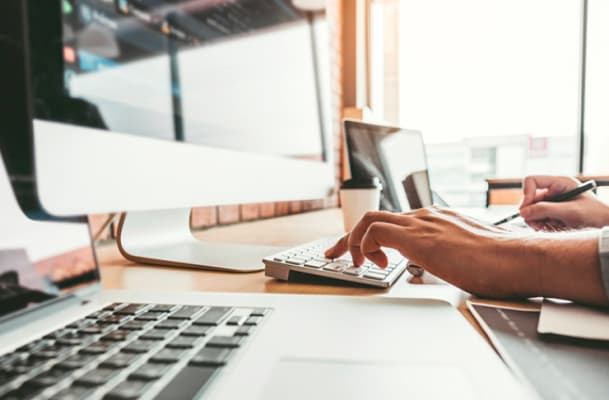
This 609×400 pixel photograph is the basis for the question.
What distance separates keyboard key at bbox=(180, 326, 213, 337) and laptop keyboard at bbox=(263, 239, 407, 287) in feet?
0.65

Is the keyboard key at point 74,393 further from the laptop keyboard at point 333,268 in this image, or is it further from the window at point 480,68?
the window at point 480,68

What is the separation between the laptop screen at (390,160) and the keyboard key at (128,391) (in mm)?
776

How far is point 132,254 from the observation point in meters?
0.54

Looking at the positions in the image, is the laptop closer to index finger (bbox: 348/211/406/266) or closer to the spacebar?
the spacebar

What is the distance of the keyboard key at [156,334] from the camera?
0.21 meters

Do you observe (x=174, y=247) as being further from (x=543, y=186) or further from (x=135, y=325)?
(x=543, y=186)

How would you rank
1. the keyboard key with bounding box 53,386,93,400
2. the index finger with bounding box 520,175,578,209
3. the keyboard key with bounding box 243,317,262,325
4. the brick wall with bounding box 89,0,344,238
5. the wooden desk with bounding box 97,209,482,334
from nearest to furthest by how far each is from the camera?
the keyboard key with bounding box 53,386,93,400
the keyboard key with bounding box 243,317,262,325
the wooden desk with bounding box 97,209,482,334
the index finger with bounding box 520,175,578,209
the brick wall with bounding box 89,0,344,238

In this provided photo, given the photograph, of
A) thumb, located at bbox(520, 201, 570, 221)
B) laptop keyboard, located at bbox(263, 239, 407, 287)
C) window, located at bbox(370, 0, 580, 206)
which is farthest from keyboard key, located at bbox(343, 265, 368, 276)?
window, located at bbox(370, 0, 580, 206)

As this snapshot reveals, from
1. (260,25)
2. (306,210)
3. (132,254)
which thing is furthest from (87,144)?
(306,210)

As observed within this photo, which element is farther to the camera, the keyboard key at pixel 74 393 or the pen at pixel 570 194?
the pen at pixel 570 194

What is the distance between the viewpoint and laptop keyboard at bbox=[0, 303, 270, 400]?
0.15m

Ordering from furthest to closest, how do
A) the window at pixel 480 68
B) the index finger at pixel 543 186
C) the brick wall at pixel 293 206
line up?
the window at pixel 480 68
the brick wall at pixel 293 206
the index finger at pixel 543 186

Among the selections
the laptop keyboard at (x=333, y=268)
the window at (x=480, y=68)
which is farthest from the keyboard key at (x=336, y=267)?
the window at (x=480, y=68)

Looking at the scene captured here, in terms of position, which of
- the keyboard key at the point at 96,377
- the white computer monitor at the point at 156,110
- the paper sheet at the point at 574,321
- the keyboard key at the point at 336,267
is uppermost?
the white computer monitor at the point at 156,110
